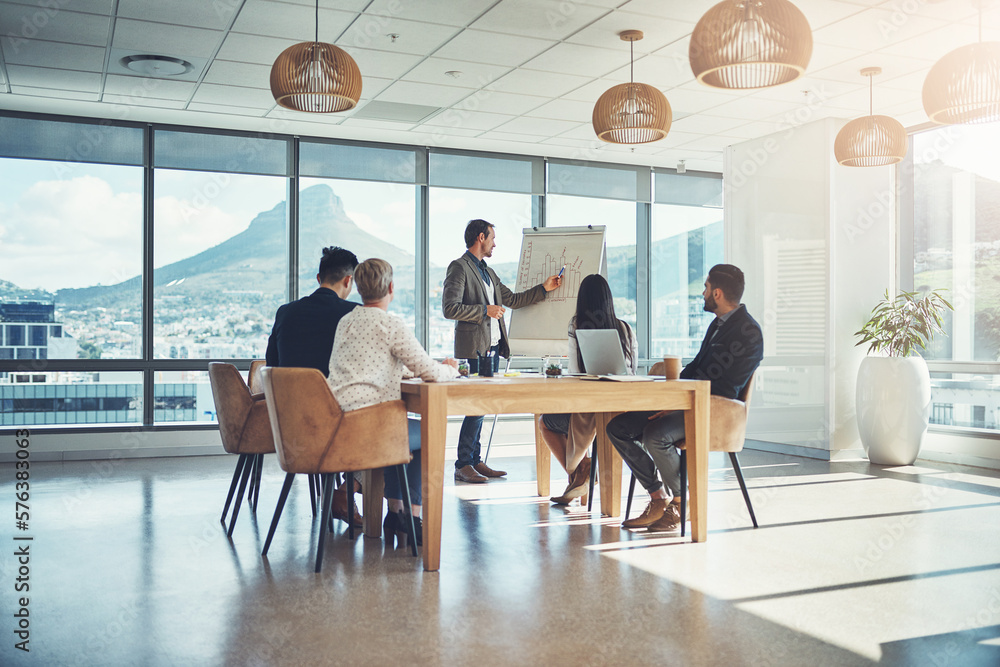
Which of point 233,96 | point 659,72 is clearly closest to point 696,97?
point 659,72

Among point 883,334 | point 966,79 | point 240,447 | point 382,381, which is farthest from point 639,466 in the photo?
point 883,334

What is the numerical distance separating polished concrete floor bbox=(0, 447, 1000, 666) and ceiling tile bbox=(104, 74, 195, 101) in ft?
9.92

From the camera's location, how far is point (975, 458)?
6.75 m

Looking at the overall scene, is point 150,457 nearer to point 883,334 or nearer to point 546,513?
point 546,513

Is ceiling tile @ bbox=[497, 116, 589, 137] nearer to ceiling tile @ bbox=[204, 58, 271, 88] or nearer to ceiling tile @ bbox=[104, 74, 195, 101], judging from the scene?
ceiling tile @ bbox=[204, 58, 271, 88]

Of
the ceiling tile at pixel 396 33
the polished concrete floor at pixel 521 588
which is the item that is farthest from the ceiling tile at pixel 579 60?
the polished concrete floor at pixel 521 588

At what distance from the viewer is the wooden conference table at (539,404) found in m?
3.51

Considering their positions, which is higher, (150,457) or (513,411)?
(513,411)

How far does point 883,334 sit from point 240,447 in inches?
210

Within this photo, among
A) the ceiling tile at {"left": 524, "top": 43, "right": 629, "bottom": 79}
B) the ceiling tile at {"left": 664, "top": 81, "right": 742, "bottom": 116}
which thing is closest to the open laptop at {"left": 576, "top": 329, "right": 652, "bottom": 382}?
the ceiling tile at {"left": 524, "top": 43, "right": 629, "bottom": 79}

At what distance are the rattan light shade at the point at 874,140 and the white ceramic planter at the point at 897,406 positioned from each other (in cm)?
173

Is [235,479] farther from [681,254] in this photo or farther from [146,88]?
[681,254]

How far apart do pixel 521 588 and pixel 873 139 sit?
428 centimetres

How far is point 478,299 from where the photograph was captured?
213 inches
